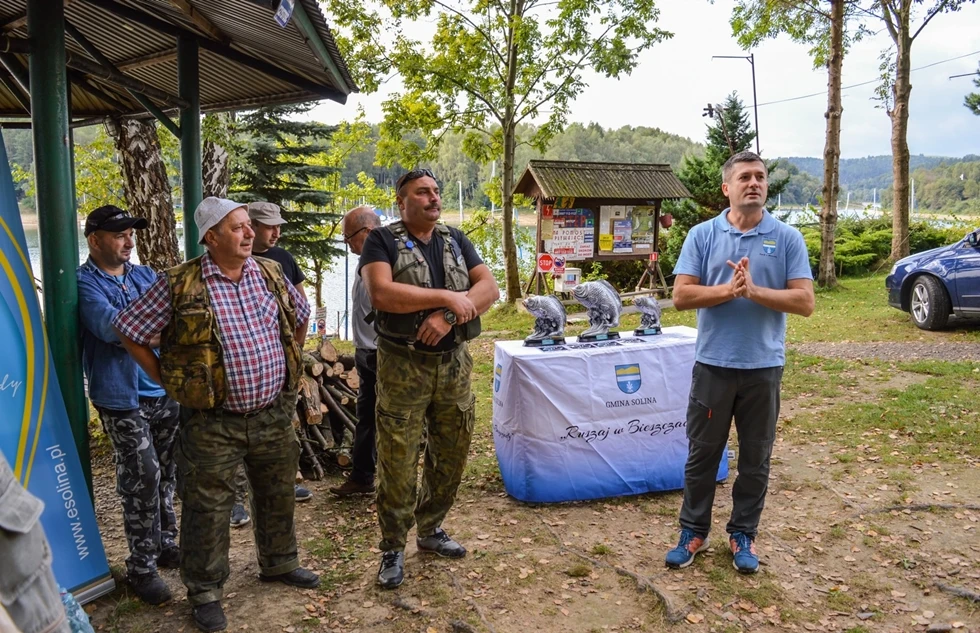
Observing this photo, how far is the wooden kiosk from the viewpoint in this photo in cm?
1449

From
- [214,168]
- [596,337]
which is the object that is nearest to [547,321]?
[596,337]

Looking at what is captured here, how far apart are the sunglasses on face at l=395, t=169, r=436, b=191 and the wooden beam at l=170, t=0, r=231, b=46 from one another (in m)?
1.34

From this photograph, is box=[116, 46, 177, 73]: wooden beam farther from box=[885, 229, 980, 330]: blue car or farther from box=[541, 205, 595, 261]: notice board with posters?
box=[541, 205, 595, 261]: notice board with posters

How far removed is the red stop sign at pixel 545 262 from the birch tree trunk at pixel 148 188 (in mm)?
8285

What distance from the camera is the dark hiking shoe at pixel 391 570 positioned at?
363 cm

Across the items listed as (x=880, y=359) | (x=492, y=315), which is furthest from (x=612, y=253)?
(x=880, y=359)

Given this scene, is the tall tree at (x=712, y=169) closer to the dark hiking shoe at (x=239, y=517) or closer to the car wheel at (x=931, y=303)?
the car wheel at (x=931, y=303)

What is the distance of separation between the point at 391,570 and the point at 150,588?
1.13m

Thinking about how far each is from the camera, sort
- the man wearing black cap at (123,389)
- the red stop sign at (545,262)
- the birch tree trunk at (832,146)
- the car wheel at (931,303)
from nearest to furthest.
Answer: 1. the man wearing black cap at (123,389)
2. the car wheel at (931,303)
3. the red stop sign at (545,262)
4. the birch tree trunk at (832,146)

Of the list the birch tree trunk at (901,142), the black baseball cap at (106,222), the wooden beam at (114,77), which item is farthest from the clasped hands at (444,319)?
the birch tree trunk at (901,142)

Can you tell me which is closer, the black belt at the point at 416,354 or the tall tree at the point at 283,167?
the black belt at the point at 416,354

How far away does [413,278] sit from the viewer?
11.8 feet

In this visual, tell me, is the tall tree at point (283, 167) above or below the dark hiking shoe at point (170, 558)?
above

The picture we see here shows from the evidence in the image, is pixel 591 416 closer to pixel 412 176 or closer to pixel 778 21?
pixel 412 176
